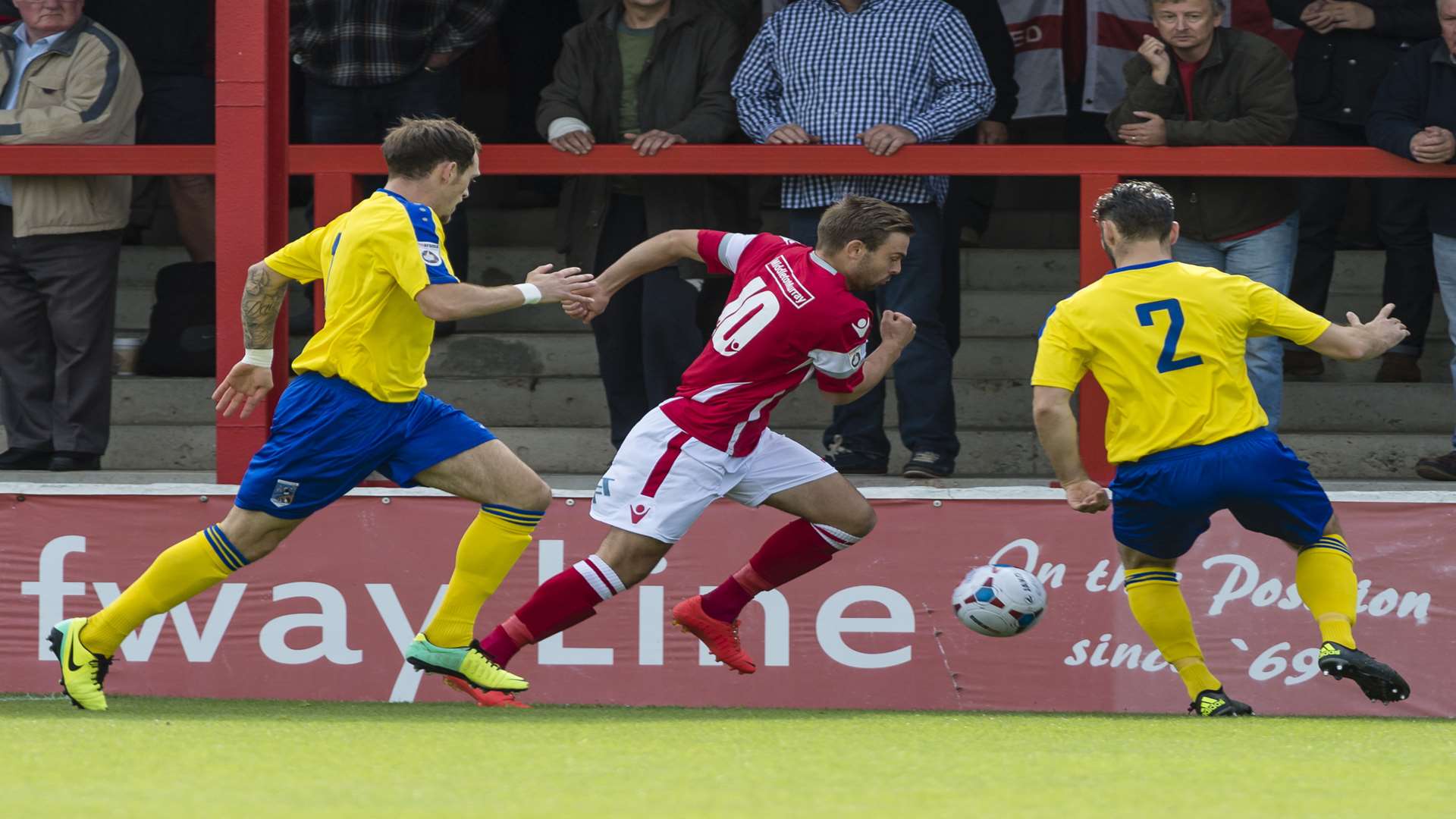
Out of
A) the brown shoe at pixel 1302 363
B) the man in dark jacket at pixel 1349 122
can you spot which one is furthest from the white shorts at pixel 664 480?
the brown shoe at pixel 1302 363

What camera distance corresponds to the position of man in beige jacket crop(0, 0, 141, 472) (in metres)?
7.88

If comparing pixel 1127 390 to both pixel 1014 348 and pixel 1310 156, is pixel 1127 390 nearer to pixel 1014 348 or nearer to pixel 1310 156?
pixel 1310 156

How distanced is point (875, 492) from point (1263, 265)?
72.4 inches

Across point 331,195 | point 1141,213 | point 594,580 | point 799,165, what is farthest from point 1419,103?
point 331,195

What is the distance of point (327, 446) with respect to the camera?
18.8 ft

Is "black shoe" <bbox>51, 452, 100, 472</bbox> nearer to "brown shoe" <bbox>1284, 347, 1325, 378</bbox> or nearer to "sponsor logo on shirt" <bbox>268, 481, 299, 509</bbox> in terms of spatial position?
"sponsor logo on shirt" <bbox>268, 481, 299, 509</bbox>

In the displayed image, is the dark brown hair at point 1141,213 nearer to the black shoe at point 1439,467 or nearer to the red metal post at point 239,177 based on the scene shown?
the black shoe at point 1439,467

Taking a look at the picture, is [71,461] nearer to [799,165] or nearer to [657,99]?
[657,99]

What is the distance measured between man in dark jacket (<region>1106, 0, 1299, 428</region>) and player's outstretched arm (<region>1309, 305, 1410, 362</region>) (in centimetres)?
173

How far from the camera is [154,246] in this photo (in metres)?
10.7

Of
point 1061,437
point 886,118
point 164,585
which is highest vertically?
point 886,118

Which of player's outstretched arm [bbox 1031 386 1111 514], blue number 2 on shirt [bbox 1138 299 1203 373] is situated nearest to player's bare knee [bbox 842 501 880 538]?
player's outstretched arm [bbox 1031 386 1111 514]

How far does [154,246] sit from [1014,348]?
15.7ft

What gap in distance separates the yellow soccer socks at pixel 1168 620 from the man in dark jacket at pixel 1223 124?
5.74ft
